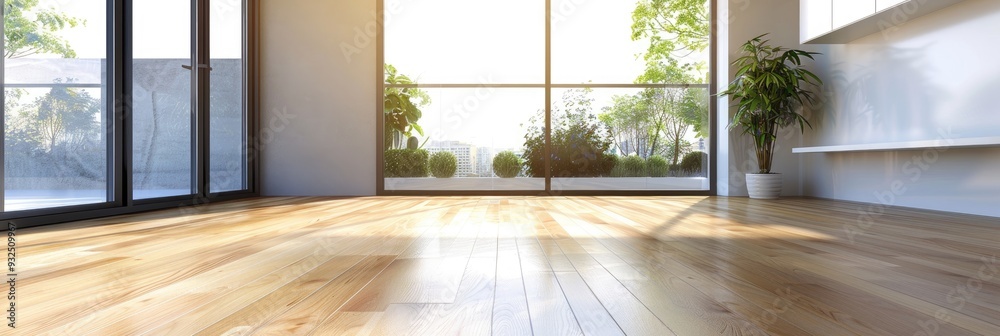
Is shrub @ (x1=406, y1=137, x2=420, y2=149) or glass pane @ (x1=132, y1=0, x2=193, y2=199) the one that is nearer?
glass pane @ (x1=132, y1=0, x2=193, y2=199)

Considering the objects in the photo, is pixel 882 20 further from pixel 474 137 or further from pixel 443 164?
pixel 443 164

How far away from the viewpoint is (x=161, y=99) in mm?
3838

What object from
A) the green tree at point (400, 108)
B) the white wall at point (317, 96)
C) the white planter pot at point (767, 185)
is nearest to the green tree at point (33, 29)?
the white wall at point (317, 96)

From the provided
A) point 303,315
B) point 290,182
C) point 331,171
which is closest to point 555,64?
point 331,171

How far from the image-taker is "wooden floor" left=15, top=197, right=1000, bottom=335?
3.69ft

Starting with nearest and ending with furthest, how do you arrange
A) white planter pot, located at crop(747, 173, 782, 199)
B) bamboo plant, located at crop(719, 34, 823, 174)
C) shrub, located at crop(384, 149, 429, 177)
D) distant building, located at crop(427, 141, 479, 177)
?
bamboo plant, located at crop(719, 34, 823, 174) → white planter pot, located at crop(747, 173, 782, 199) → shrub, located at crop(384, 149, 429, 177) → distant building, located at crop(427, 141, 479, 177)

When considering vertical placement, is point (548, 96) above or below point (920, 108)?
above

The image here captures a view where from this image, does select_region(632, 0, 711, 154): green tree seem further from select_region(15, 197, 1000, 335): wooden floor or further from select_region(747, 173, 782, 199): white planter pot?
select_region(15, 197, 1000, 335): wooden floor

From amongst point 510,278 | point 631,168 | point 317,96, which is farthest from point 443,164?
point 510,278

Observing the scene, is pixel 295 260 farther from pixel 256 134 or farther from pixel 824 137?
pixel 824 137

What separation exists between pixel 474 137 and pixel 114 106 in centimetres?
293

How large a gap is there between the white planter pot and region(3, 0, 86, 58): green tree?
15.3ft

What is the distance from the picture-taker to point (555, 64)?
5590 millimetres

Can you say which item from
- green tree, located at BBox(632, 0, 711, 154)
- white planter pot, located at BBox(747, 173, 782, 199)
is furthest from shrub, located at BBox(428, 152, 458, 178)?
white planter pot, located at BBox(747, 173, 782, 199)
